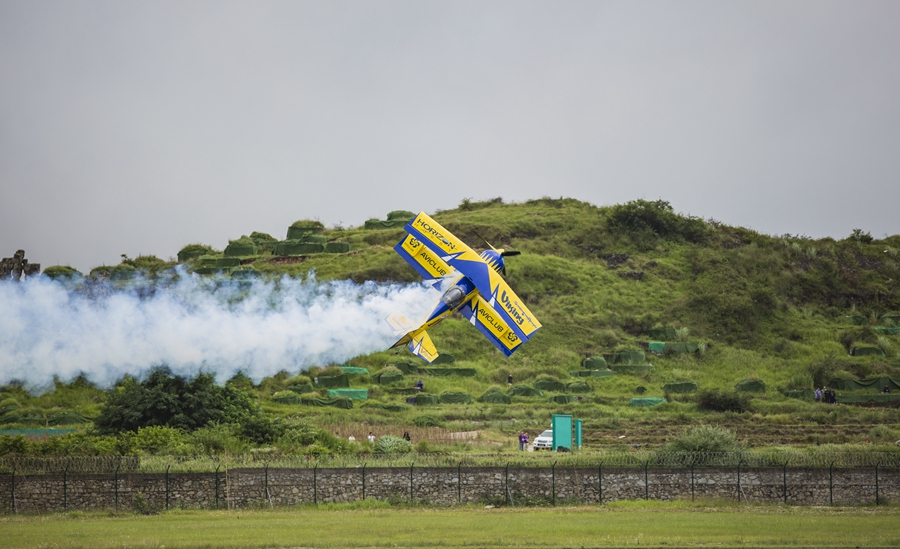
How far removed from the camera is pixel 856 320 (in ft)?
285

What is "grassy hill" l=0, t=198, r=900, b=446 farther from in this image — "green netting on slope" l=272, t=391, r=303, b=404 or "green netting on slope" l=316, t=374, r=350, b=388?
"green netting on slope" l=316, t=374, r=350, b=388

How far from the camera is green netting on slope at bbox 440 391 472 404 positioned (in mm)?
60375

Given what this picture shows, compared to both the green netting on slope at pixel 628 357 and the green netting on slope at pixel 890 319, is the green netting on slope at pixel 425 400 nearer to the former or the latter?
the green netting on slope at pixel 628 357

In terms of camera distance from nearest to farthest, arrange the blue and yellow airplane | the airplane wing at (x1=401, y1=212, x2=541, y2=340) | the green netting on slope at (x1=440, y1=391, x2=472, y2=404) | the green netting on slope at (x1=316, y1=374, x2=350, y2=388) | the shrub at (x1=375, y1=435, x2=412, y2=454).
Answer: the blue and yellow airplane
the airplane wing at (x1=401, y1=212, x2=541, y2=340)
the shrub at (x1=375, y1=435, x2=412, y2=454)
the green netting on slope at (x1=440, y1=391, x2=472, y2=404)
the green netting on slope at (x1=316, y1=374, x2=350, y2=388)

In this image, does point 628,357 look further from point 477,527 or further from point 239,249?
point 239,249

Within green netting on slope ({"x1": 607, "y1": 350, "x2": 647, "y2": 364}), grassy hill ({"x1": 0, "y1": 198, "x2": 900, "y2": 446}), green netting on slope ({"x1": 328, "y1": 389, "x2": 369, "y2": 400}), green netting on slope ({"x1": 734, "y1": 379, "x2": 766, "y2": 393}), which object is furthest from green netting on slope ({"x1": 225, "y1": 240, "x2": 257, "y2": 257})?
green netting on slope ({"x1": 734, "y1": 379, "x2": 766, "y2": 393})

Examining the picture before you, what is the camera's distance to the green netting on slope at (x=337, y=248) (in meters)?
95.6

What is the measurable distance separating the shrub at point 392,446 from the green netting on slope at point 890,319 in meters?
→ 62.4

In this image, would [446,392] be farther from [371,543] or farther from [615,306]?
[371,543]

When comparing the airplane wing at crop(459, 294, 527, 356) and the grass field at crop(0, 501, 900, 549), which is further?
the airplane wing at crop(459, 294, 527, 356)

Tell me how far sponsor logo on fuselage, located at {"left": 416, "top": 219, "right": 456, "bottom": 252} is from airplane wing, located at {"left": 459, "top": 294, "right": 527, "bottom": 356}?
2638mm

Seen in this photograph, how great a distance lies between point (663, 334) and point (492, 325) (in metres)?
47.2

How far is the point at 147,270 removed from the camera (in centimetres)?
9025

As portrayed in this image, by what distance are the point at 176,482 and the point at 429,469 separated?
9190 millimetres
